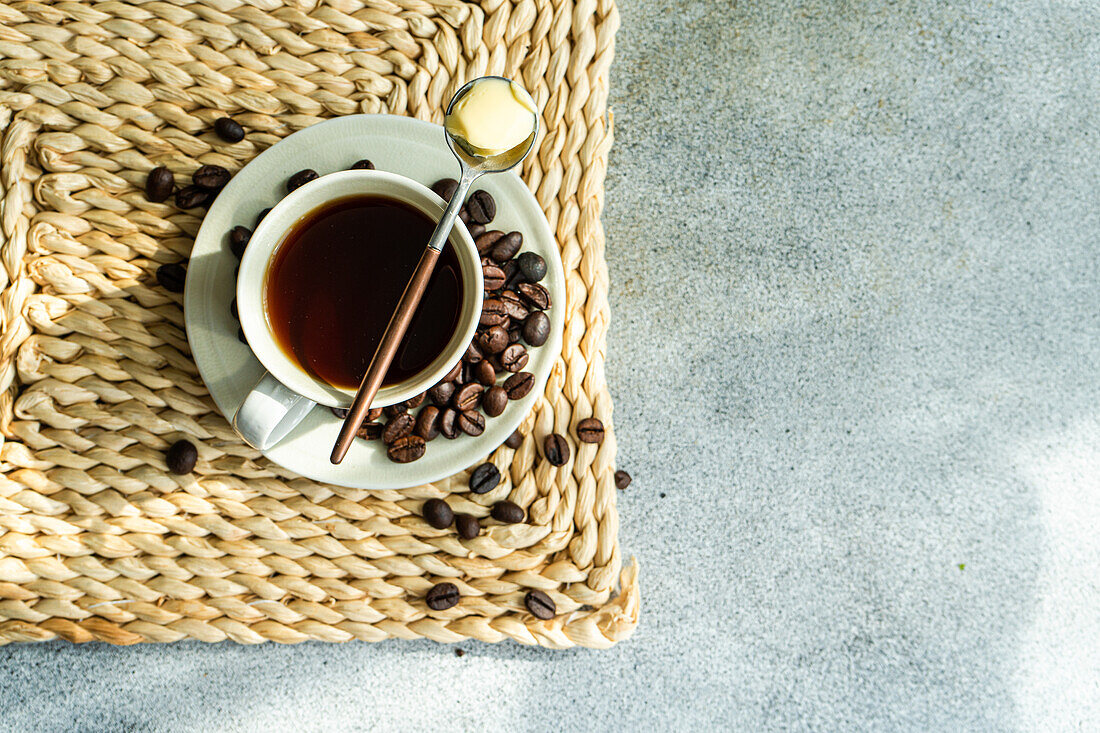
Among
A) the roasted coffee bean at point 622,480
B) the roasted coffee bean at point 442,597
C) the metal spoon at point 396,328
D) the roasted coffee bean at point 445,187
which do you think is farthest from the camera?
the roasted coffee bean at point 622,480

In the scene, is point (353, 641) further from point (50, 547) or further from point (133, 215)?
point (133, 215)

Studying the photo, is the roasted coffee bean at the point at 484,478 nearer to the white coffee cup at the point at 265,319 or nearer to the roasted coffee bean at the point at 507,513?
the roasted coffee bean at the point at 507,513

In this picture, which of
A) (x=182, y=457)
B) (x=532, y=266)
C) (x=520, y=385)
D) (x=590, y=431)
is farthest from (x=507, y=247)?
(x=182, y=457)

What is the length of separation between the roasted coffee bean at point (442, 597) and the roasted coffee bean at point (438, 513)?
0.09 m

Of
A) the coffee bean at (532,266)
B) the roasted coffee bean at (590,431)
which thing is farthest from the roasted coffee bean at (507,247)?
the roasted coffee bean at (590,431)

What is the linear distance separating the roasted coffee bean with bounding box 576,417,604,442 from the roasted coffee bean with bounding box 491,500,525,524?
0.13 m

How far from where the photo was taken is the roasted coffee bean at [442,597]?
1.01 meters

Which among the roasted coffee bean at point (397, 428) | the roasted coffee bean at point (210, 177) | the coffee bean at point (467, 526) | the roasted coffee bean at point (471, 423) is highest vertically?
the roasted coffee bean at point (210, 177)

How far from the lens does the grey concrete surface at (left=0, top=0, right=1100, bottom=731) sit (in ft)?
3.99

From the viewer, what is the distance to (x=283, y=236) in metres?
0.85

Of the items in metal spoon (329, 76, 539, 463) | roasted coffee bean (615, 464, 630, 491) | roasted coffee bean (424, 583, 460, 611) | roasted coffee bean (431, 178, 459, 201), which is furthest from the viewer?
roasted coffee bean (615, 464, 630, 491)

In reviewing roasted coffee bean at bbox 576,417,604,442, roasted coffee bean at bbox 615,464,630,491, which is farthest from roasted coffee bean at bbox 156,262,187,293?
roasted coffee bean at bbox 615,464,630,491

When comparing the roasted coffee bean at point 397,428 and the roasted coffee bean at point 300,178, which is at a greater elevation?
the roasted coffee bean at point 300,178

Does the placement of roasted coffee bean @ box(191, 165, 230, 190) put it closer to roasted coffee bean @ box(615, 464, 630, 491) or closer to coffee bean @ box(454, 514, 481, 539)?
coffee bean @ box(454, 514, 481, 539)
